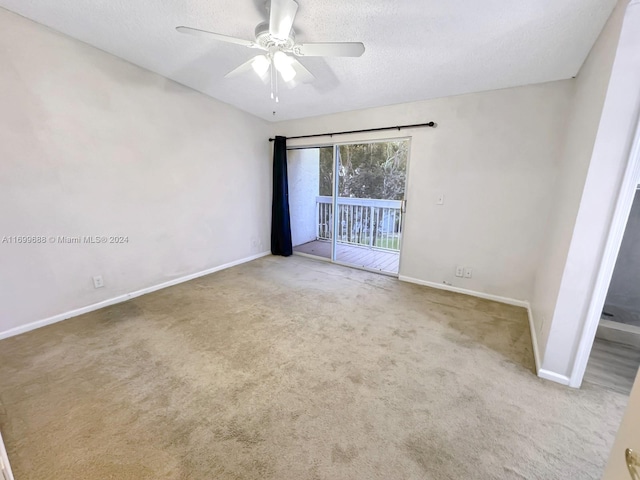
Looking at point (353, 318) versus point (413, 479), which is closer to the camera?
point (413, 479)

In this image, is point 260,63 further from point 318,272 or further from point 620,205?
point 318,272

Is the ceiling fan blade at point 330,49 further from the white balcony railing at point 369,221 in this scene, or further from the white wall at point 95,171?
the white balcony railing at point 369,221

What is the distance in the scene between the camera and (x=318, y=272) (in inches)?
143

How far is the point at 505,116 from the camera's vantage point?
8.34ft

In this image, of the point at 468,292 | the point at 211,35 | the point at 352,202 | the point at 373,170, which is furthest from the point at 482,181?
the point at 211,35

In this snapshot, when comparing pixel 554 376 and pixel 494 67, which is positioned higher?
pixel 494 67

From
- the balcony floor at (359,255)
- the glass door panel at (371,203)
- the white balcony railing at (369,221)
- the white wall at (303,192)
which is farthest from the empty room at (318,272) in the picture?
the white balcony railing at (369,221)

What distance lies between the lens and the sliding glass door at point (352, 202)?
417 cm

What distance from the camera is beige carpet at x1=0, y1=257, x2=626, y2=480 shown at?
A: 1.16m

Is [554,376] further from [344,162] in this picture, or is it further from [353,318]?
[344,162]

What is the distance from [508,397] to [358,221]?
384 centimetres

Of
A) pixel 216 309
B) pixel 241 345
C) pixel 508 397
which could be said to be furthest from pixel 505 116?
pixel 216 309

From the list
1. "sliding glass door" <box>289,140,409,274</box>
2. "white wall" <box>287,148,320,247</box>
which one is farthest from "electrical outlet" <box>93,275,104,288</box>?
"white wall" <box>287,148,320,247</box>

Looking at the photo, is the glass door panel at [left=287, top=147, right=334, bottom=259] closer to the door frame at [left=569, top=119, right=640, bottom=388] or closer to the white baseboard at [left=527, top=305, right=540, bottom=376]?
the white baseboard at [left=527, top=305, right=540, bottom=376]
